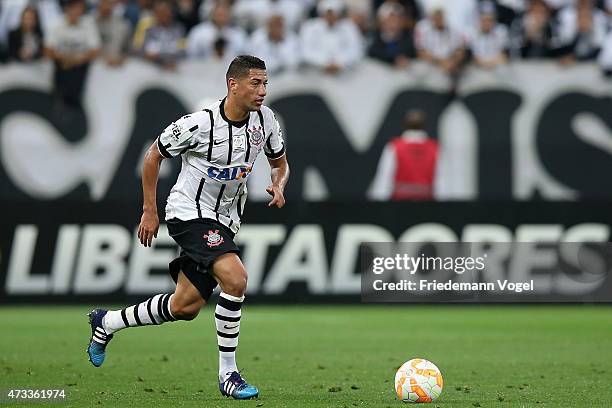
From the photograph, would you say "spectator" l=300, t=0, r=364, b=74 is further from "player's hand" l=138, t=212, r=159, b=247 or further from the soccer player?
"player's hand" l=138, t=212, r=159, b=247

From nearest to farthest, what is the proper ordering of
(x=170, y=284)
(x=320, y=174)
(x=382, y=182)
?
(x=170, y=284), (x=382, y=182), (x=320, y=174)

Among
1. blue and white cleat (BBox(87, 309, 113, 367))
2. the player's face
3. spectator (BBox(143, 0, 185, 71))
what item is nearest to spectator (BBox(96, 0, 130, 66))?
spectator (BBox(143, 0, 185, 71))

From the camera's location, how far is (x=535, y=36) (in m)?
20.1

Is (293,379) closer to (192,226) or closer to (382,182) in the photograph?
(192,226)

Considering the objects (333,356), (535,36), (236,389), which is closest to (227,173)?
(236,389)

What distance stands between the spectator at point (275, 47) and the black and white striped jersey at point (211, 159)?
1037 cm

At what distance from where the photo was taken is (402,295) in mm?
16891

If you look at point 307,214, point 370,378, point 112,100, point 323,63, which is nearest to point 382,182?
point 307,214

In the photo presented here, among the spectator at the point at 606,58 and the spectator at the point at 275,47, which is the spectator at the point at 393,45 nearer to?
the spectator at the point at 275,47

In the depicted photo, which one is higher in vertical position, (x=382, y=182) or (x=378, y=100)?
(x=378, y=100)

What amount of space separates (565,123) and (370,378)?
10.9m

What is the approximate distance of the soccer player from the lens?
878cm

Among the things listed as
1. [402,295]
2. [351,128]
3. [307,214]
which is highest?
[351,128]

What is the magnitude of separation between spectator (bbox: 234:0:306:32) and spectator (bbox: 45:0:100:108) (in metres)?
2.33
